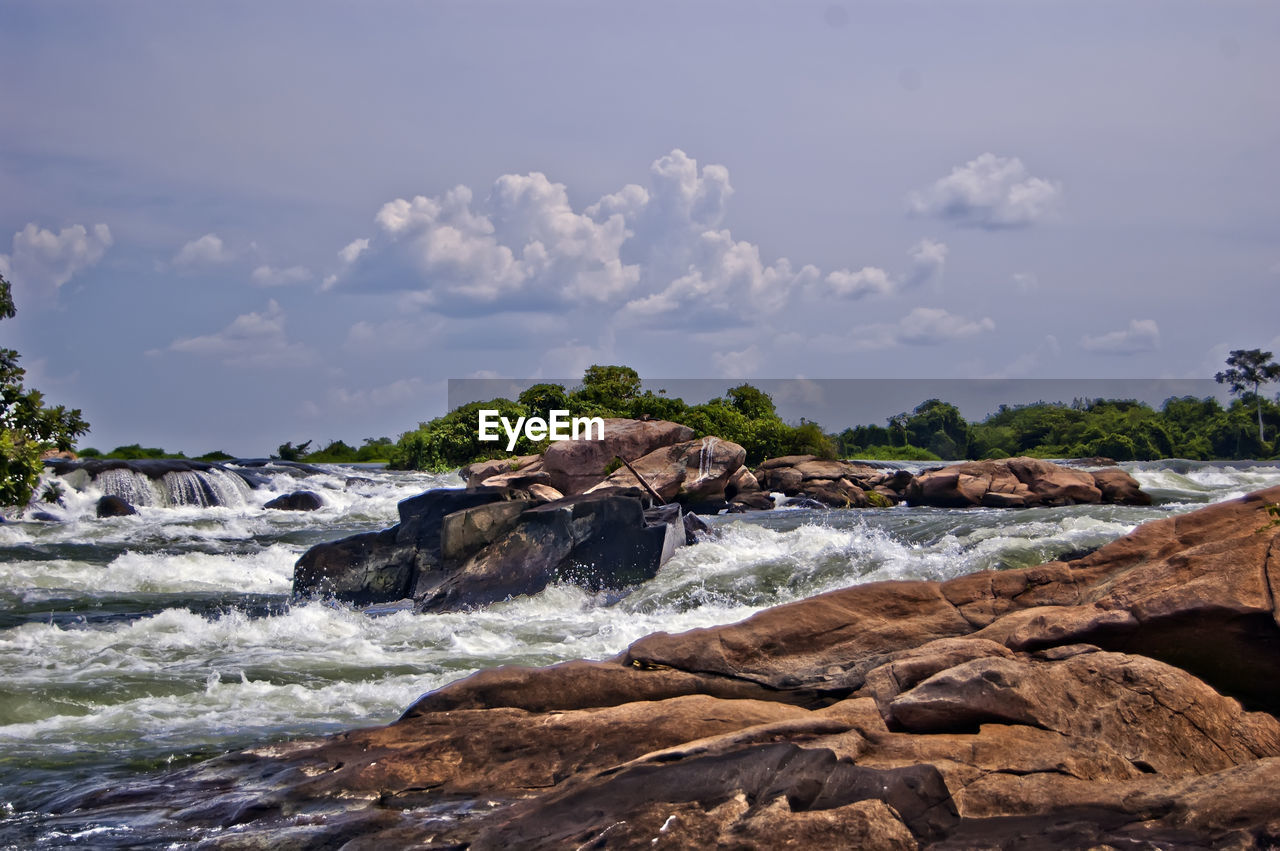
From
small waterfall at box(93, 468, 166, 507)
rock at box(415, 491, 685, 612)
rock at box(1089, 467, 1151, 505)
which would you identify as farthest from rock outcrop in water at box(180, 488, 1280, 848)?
small waterfall at box(93, 468, 166, 507)

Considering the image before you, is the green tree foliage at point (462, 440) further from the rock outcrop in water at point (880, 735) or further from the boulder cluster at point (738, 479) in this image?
the rock outcrop in water at point (880, 735)

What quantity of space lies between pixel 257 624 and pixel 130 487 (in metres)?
19.3

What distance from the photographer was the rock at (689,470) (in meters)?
26.4

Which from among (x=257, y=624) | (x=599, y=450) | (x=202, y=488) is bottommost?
(x=257, y=624)

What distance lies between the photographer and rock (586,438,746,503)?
26.4 meters

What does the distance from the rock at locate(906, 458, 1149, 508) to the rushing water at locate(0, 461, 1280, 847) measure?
168cm

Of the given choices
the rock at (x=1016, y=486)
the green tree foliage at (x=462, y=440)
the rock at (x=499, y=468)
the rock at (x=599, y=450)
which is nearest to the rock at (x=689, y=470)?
the rock at (x=599, y=450)

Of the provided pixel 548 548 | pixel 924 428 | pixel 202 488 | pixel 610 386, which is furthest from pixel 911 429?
pixel 548 548

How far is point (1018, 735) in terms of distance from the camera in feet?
17.3

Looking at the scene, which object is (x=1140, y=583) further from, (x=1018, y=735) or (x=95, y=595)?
(x=95, y=595)

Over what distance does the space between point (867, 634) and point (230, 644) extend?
8.10 metres

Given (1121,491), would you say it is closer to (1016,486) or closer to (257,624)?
(1016,486)

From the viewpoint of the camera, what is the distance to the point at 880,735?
5.50 m

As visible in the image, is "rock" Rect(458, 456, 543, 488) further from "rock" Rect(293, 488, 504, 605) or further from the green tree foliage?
"rock" Rect(293, 488, 504, 605)
